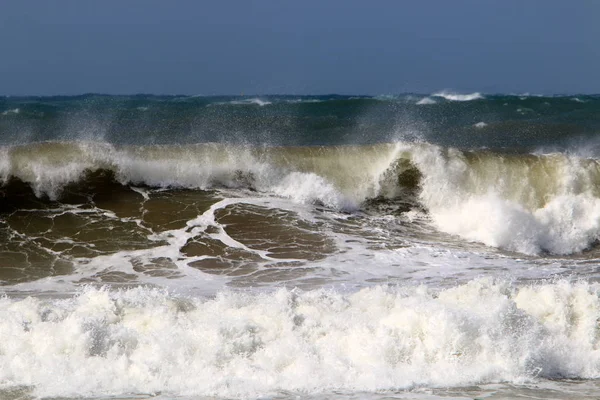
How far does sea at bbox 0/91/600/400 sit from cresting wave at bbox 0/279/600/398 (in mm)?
17

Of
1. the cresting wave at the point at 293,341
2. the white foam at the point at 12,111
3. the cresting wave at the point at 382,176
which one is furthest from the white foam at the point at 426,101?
the cresting wave at the point at 293,341

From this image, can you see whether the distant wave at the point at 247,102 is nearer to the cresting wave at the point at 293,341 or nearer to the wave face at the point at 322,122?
the wave face at the point at 322,122

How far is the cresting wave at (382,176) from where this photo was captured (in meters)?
12.4

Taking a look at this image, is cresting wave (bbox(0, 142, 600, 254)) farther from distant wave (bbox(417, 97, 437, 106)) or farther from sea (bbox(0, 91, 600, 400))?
distant wave (bbox(417, 97, 437, 106))

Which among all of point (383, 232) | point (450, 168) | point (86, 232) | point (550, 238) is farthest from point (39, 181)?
point (550, 238)

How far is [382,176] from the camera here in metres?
13.9

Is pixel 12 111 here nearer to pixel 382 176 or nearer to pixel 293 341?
pixel 382 176

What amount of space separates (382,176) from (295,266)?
428 cm

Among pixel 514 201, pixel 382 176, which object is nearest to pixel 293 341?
pixel 382 176

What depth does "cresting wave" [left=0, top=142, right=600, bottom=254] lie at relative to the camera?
12.4m

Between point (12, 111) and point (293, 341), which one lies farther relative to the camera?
point (12, 111)

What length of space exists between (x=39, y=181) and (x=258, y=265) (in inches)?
177

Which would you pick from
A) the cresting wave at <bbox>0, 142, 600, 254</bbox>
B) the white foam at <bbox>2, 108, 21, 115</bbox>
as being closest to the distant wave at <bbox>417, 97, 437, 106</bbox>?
the white foam at <bbox>2, 108, 21, 115</bbox>

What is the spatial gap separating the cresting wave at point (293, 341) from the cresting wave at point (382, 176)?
4606 mm
